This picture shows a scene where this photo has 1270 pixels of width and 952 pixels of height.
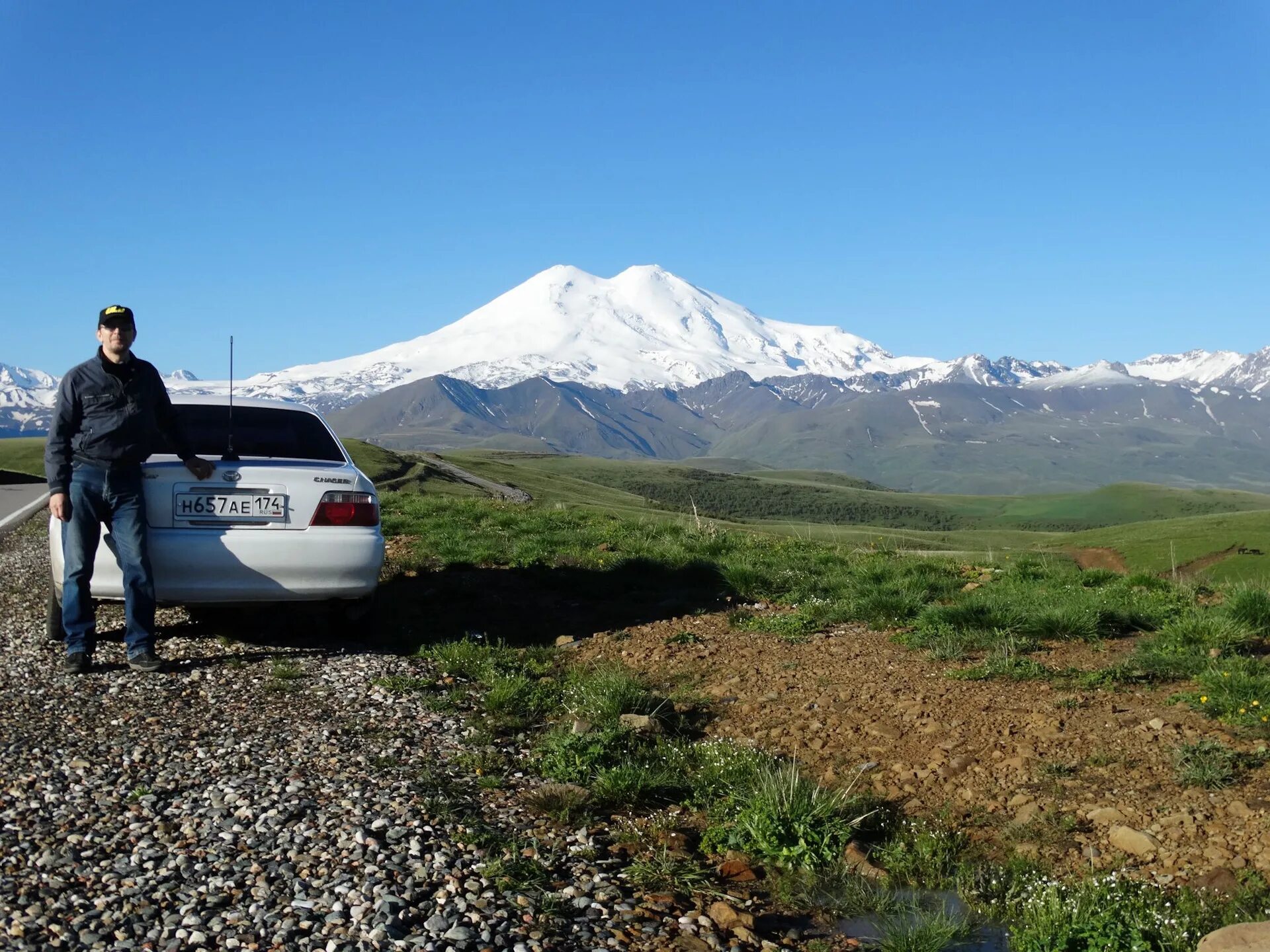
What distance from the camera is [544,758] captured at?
609 cm

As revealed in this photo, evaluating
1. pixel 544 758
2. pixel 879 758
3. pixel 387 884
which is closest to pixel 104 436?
pixel 544 758

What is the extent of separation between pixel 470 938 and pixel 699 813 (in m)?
1.83

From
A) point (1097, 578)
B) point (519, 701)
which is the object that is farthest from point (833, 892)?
point (1097, 578)

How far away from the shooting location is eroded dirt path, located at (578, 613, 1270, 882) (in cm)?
491

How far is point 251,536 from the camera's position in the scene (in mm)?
8148

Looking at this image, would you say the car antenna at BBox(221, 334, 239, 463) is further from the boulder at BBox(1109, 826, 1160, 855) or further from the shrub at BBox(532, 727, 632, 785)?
the boulder at BBox(1109, 826, 1160, 855)

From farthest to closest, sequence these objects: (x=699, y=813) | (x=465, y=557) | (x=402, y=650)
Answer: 1. (x=465, y=557)
2. (x=402, y=650)
3. (x=699, y=813)

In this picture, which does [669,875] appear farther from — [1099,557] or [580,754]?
[1099,557]

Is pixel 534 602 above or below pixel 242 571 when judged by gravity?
below

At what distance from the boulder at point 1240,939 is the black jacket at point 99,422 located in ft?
24.4

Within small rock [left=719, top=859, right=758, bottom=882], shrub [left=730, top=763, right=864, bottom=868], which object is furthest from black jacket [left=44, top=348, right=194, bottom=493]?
small rock [left=719, top=859, right=758, bottom=882]

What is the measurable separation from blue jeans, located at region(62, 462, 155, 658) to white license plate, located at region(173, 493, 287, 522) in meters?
0.35

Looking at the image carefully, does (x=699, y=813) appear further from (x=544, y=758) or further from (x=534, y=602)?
(x=534, y=602)

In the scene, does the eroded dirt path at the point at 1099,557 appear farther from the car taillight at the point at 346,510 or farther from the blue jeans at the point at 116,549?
the blue jeans at the point at 116,549
